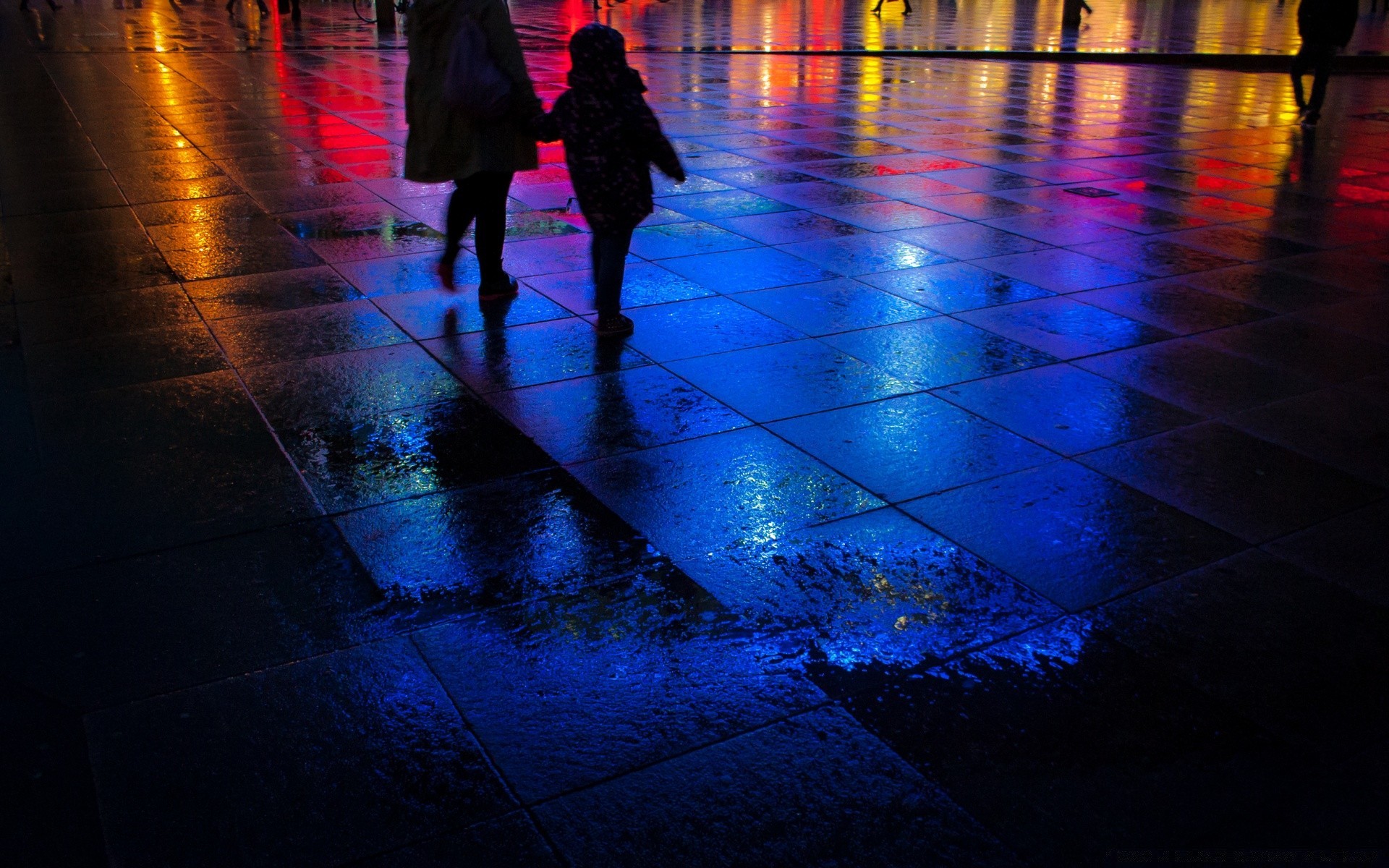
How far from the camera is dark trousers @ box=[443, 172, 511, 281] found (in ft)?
20.2

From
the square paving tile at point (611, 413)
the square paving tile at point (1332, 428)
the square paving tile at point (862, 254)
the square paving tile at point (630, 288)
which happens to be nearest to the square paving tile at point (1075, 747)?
the square paving tile at point (611, 413)

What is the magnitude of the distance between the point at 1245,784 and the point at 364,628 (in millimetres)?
2481

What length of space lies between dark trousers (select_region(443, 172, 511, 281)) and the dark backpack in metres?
0.44

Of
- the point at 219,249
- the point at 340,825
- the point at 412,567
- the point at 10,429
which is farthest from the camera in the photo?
the point at 219,249

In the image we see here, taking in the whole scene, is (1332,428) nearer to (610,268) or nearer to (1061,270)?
(1061,270)

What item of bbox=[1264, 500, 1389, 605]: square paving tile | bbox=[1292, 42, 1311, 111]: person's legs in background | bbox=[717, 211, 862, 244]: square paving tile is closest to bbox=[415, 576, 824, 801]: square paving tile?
bbox=[1264, 500, 1389, 605]: square paving tile

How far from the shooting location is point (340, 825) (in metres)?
2.57

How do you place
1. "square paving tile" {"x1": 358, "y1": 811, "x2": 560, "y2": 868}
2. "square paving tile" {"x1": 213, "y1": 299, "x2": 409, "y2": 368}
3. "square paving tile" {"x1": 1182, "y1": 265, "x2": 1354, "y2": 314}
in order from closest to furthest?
1. "square paving tile" {"x1": 358, "y1": 811, "x2": 560, "y2": 868}
2. "square paving tile" {"x1": 213, "y1": 299, "x2": 409, "y2": 368}
3. "square paving tile" {"x1": 1182, "y1": 265, "x2": 1354, "y2": 314}

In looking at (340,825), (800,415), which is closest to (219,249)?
(800,415)

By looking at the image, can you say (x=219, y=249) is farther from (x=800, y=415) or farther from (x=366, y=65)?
(x=366, y=65)

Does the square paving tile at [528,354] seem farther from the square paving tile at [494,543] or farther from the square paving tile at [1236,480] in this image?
the square paving tile at [1236,480]

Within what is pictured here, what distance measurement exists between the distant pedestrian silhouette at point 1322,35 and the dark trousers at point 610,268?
37.2ft

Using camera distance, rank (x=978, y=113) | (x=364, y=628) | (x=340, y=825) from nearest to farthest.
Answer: (x=340, y=825) < (x=364, y=628) < (x=978, y=113)

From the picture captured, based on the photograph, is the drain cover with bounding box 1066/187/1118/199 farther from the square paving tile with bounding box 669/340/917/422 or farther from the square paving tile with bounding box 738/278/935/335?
the square paving tile with bounding box 669/340/917/422
